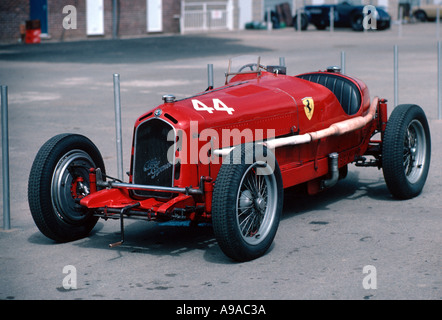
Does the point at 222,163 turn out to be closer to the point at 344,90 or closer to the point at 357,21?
the point at 344,90

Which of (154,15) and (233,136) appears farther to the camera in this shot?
(154,15)

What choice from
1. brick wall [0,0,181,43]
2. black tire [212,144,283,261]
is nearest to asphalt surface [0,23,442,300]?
black tire [212,144,283,261]

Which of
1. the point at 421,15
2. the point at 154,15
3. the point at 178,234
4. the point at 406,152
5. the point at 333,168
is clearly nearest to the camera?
the point at 178,234

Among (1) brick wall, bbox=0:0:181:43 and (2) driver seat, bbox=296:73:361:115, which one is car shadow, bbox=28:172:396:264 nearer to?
(2) driver seat, bbox=296:73:361:115

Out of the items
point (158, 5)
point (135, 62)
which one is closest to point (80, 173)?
point (135, 62)

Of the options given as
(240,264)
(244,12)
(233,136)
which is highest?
(244,12)

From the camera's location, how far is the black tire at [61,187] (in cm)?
618

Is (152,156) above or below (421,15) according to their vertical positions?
below

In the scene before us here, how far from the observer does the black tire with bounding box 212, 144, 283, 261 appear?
558cm

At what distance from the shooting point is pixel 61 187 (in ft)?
20.7

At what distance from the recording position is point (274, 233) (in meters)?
6.02

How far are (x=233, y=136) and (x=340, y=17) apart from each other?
3525 cm

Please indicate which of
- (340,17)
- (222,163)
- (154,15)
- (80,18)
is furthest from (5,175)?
(340,17)

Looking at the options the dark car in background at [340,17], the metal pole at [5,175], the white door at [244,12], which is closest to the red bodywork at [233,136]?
the metal pole at [5,175]
